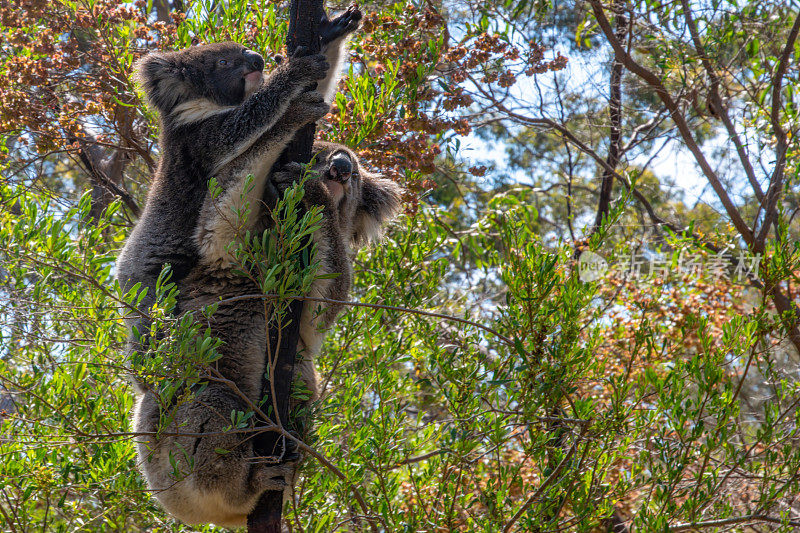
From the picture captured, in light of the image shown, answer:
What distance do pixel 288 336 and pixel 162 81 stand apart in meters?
1.64

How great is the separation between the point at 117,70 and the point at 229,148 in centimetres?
157

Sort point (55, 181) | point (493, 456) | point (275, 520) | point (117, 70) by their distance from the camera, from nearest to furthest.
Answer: point (275, 520)
point (117, 70)
point (493, 456)
point (55, 181)

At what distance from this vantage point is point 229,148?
10.4ft

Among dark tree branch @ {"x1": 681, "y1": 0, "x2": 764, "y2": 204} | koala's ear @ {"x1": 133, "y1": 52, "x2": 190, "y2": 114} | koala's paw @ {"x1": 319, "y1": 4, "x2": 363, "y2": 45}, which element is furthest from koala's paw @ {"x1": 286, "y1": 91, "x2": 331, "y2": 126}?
dark tree branch @ {"x1": 681, "y1": 0, "x2": 764, "y2": 204}

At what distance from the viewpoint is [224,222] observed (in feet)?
10.2

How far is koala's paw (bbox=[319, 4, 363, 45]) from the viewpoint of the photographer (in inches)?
128

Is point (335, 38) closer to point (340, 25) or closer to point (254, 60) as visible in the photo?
point (340, 25)

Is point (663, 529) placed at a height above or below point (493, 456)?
below

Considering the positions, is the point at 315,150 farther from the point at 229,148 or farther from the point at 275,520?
the point at 275,520

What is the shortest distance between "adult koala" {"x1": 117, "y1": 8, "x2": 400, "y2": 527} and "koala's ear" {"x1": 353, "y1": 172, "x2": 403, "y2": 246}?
158 mm

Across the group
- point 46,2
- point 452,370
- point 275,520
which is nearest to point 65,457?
point 275,520

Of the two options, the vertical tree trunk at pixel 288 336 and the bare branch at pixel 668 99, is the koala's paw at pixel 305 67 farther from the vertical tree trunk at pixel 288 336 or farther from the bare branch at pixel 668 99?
the bare branch at pixel 668 99

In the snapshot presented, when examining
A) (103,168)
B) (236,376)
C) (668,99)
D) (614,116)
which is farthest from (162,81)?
(668,99)

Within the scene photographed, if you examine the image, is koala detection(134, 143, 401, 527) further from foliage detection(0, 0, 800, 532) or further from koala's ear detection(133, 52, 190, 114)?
koala's ear detection(133, 52, 190, 114)
